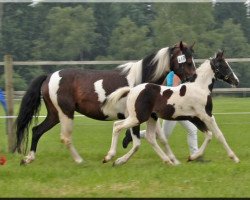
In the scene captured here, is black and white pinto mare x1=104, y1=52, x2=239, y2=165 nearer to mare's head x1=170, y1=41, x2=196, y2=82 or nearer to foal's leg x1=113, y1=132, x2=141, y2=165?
foal's leg x1=113, y1=132, x2=141, y2=165

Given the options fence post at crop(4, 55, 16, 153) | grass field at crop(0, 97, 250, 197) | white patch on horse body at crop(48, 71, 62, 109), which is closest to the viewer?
grass field at crop(0, 97, 250, 197)

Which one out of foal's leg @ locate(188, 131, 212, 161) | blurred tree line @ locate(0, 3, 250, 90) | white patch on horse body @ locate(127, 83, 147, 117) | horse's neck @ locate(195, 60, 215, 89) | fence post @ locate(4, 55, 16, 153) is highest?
horse's neck @ locate(195, 60, 215, 89)

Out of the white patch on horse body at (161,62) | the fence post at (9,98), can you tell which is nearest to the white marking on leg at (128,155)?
the white patch on horse body at (161,62)

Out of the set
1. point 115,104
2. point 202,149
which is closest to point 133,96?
point 115,104

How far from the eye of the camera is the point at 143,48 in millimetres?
30906

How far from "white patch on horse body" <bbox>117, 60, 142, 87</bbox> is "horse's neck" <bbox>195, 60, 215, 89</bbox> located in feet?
2.57

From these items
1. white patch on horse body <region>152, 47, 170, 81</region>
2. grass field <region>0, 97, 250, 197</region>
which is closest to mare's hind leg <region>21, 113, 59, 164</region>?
grass field <region>0, 97, 250, 197</region>

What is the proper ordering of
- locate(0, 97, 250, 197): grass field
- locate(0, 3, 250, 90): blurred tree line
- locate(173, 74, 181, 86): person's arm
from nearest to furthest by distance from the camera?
locate(0, 97, 250, 197): grass field
locate(173, 74, 181, 86): person's arm
locate(0, 3, 250, 90): blurred tree line

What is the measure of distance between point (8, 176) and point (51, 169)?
63 cm

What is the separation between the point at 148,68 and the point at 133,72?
8.7 inches

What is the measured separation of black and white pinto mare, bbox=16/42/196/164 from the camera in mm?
7105

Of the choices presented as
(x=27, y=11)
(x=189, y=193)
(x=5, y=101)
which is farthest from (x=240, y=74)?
(x=27, y=11)

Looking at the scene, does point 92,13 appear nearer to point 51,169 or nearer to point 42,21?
point 42,21

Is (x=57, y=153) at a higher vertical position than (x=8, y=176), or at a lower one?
lower
